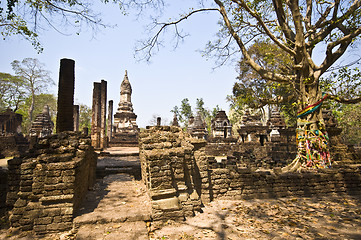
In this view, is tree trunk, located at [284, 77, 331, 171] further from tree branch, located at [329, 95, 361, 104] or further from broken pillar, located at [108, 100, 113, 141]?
broken pillar, located at [108, 100, 113, 141]

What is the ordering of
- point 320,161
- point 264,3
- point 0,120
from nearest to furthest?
point 320,161 < point 264,3 < point 0,120

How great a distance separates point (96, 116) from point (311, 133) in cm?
1513

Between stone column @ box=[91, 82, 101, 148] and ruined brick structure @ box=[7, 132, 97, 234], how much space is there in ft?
40.3

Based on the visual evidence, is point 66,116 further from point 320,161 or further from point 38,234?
point 320,161

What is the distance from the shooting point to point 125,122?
79.7 ft

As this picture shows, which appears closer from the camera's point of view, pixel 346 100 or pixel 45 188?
pixel 45 188

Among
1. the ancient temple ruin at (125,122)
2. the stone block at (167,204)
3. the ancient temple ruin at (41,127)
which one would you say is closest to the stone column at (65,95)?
the stone block at (167,204)

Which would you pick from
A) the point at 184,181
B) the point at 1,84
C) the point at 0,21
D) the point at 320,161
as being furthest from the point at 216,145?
the point at 1,84

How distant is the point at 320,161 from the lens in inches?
317

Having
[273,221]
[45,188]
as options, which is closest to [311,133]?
[273,221]

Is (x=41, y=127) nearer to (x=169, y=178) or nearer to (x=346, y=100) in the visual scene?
(x=169, y=178)

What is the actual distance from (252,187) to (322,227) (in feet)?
7.42

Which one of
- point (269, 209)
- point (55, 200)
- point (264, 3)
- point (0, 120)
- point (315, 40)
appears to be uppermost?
point (264, 3)

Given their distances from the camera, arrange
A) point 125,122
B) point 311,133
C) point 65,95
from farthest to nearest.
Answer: point 125,122, point 311,133, point 65,95
